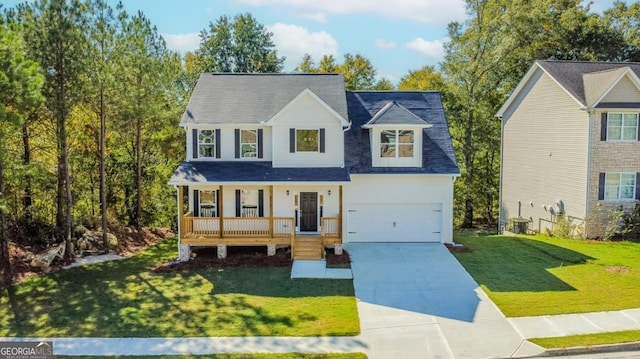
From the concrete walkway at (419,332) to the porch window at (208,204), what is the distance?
7.91m

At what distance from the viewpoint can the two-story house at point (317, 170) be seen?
18.8 meters

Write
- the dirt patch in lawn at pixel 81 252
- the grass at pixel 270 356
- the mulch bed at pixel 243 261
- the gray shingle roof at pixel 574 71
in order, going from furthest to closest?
the gray shingle roof at pixel 574 71 < the mulch bed at pixel 243 261 < the dirt patch in lawn at pixel 81 252 < the grass at pixel 270 356

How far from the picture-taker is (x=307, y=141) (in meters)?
19.4

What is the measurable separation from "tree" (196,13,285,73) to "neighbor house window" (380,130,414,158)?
21977 millimetres

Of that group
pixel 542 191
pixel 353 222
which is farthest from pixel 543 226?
pixel 353 222

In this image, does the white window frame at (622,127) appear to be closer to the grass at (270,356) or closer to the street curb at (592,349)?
the street curb at (592,349)

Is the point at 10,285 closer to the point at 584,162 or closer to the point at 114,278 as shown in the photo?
the point at 114,278

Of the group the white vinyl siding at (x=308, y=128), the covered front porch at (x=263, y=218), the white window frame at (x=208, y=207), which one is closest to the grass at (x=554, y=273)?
the covered front porch at (x=263, y=218)

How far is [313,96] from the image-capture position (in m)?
18.9

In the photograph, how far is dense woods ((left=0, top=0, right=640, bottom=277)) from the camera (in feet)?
53.1

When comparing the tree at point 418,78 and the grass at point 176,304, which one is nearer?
the grass at point 176,304

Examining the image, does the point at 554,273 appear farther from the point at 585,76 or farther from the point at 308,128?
the point at 585,76

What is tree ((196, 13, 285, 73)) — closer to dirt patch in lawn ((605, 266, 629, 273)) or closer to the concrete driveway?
the concrete driveway

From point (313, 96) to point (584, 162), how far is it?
1275 cm
